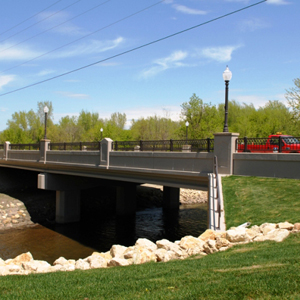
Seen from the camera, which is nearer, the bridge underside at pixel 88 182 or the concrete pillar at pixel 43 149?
the bridge underside at pixel 88 182

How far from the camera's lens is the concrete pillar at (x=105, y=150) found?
66.0 feet

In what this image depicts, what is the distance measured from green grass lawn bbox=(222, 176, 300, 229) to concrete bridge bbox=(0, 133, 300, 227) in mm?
457

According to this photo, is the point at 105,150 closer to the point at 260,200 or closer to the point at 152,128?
the point at 260,200

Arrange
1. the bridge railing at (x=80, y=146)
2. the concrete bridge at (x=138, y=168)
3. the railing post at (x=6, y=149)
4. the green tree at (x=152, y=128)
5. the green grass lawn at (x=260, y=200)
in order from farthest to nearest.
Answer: the green tree at (x=152, y=128) → the railing post at (x=6, y=149) → the bridge railing at (x=80, y=146) → the concrete bridge at (x=138, y=168) → the green grass lawn at (x=260, y=200)

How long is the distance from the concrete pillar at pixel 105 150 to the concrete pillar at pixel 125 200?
9542mm

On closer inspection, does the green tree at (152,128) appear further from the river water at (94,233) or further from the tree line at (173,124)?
the river water at (94,233)

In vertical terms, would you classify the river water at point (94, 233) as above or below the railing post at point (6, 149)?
below

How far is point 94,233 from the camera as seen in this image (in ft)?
78.2

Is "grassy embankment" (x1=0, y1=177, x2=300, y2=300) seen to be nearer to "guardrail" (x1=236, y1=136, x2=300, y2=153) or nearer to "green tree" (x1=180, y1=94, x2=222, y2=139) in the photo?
"guardrail" (x1=236, y1=136, x2=300, y2=153)

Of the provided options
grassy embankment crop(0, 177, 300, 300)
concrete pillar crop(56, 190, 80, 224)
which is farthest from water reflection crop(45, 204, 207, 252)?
grassy embankment crop(0, 177, 300, 300)

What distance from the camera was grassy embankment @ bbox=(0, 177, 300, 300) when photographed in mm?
5078

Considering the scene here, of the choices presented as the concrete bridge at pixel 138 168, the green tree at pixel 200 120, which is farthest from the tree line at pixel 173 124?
the concrete bridge at pixel 138 168

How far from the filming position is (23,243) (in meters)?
21.2

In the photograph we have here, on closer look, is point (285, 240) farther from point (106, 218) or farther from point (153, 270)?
point (106, 218)
